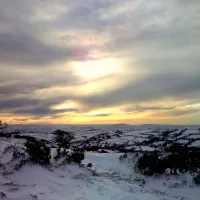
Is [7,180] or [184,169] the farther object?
[184,169]

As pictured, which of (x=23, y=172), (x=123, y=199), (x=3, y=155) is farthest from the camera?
(x=3, y=155)

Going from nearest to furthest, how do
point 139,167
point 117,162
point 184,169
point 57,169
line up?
1. point 57,169
2. point 184,169
3. point 139,167
4. point 117,162

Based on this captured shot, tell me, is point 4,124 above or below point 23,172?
above

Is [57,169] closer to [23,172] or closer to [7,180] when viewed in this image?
[23,172]

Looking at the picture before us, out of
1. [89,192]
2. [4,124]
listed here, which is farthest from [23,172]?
[4,124]

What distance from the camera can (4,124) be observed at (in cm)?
4744

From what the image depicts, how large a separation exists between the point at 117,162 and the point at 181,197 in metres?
17.2

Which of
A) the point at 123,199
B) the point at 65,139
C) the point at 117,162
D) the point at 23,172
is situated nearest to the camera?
the point at 123,199

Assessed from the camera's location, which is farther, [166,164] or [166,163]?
[166,163]

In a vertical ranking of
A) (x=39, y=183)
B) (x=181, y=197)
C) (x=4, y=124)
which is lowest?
(x=181, y=197)

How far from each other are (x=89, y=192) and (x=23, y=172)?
5840 mm

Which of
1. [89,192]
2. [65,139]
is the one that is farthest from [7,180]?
[65,139]

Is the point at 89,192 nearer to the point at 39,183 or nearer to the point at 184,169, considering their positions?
the point at 39,183

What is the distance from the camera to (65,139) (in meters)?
70.4
